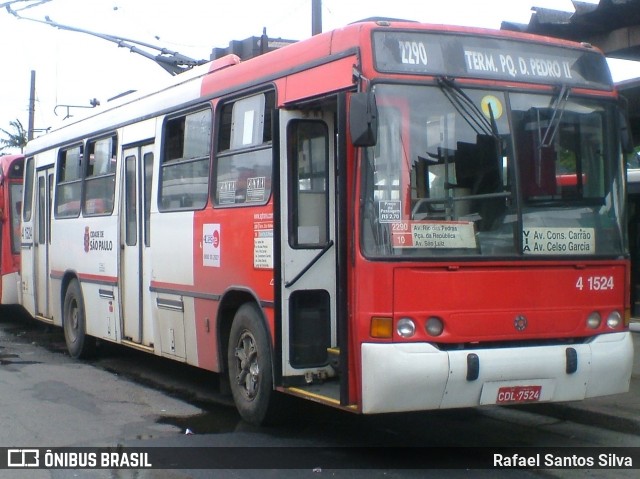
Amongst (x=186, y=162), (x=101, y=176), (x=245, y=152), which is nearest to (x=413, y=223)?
(x=245, y=152)

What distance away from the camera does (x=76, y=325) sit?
13.6 meters

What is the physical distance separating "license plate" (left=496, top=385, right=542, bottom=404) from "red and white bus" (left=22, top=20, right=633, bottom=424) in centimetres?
1

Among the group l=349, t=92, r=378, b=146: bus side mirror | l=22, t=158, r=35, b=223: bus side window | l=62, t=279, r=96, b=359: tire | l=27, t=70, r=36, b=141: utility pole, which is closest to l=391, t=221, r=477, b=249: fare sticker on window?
l=349, t=92, r=378, b=146: bus side mirror

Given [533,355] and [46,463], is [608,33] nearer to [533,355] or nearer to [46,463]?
[533,355]

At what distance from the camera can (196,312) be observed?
976cm

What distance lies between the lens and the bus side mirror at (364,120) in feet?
22.1

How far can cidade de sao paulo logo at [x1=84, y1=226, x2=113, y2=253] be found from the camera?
40.0ft

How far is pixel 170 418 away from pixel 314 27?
32.1 ft

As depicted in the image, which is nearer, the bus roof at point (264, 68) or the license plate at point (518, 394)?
the license plate at point (518, 394)

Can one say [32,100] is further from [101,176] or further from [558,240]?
[558,240]

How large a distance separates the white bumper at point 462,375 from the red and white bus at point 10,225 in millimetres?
11541

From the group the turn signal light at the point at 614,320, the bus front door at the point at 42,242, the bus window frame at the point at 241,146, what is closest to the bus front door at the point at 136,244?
the bus window frame at the point at 241,146

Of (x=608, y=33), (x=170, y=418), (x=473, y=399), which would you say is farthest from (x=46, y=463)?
(x=608, y=33)

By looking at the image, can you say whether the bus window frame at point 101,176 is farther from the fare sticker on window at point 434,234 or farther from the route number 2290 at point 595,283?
the route number 2290 at point 595,283
